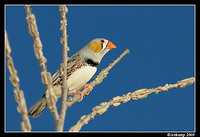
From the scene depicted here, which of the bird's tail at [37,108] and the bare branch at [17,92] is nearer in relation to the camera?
the bare branch at [17,92]

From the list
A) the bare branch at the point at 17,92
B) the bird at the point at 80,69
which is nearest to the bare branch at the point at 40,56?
the bare branch at the point at 17,92

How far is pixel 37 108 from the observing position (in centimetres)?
329

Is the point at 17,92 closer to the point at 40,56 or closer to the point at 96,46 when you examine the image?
the point at 40,56

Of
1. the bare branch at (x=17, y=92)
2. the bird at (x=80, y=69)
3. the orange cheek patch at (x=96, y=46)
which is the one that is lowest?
the bare branch at (x=17, y=92)

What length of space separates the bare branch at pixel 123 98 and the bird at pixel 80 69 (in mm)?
433

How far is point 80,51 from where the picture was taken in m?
3.57

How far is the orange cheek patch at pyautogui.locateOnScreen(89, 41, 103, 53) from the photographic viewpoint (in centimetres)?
352

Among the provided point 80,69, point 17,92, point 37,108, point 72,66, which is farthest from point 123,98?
point 17,92

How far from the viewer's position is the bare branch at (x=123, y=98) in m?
2.89

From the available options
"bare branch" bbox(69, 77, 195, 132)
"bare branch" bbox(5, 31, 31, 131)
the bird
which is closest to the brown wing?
the bird

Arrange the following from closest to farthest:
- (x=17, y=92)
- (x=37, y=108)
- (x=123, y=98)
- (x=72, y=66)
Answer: (x=17, y=92), (x=123, y=98), (x=37, y=108), (x=72, y=66)

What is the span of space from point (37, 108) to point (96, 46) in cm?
113

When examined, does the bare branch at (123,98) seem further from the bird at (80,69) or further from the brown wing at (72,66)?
the brown wing at (72,66)

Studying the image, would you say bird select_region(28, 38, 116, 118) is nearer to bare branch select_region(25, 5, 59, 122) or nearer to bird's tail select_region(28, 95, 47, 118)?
bird's tail select_region(28, 95, 47, 118)
